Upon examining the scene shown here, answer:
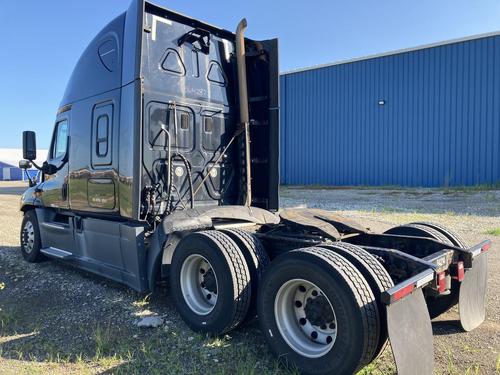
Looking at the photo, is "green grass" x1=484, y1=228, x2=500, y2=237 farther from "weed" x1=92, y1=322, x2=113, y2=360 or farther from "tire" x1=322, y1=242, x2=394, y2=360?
"weed" x1=92, y1=322, x2=113, y2=360

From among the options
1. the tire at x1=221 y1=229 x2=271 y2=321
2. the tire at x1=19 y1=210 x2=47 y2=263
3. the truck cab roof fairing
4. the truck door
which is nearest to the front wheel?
the tire at x1=19 y1=210 x2=47 y2=263

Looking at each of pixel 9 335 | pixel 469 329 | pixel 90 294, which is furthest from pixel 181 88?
pixel 469 329

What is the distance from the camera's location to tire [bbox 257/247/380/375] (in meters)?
2.76

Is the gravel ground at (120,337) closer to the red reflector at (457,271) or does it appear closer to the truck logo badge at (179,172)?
the red reflector at (457,271)

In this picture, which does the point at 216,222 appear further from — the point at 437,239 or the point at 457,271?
the point at 457,271

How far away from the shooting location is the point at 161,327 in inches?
161

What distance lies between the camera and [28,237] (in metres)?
7.00

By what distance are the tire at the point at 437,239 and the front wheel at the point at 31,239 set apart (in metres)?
5.29

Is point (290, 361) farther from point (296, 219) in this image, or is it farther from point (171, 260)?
point (171, 260)

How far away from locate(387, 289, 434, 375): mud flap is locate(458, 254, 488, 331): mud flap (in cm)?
94

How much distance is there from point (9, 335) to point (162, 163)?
229cm

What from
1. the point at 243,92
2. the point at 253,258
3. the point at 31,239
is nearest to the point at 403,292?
the point at 253,258

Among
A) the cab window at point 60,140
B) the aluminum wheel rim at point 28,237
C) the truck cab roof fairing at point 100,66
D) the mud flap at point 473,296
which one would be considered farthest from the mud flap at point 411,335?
the aluminum wheel rim at point 28,237

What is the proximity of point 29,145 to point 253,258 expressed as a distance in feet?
14.3
